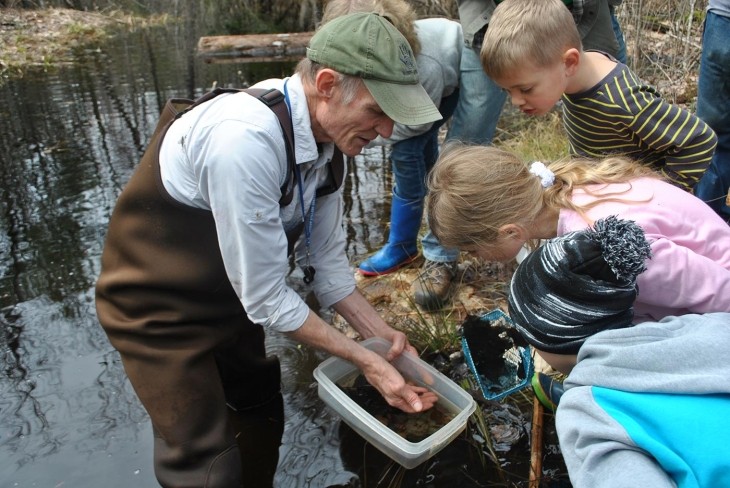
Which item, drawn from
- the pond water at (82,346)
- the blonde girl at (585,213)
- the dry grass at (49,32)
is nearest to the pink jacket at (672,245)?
the blonde girl at (585,213)

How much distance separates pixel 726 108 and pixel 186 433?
286 centimetres

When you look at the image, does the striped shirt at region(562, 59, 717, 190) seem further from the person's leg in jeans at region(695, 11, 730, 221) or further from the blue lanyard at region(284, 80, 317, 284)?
the blue lanyard at region(284, 80, 317, 284)

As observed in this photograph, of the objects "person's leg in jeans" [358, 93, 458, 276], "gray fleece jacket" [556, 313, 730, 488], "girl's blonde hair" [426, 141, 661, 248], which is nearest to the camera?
"gray fleece jacket" [556, 313, 730, 488]

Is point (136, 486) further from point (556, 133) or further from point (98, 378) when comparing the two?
point (556, 133)

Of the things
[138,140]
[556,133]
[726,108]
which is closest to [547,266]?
[726,108]

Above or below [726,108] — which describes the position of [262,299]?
below

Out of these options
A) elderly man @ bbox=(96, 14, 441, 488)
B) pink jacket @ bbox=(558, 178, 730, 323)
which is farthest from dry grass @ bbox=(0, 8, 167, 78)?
pink jacket @ bbox=(558, 178, 730, 323)

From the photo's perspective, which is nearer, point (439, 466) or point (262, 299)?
point (262, 299)

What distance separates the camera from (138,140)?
6395 mm

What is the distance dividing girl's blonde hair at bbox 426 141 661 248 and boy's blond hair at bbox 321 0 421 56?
2.66 ft

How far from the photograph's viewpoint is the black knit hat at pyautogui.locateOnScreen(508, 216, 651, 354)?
1495 millimetres

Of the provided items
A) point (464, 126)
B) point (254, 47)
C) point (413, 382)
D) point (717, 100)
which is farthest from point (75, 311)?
point (254, 47)

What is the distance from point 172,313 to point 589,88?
5.80ft

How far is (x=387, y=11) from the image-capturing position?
2.56m
